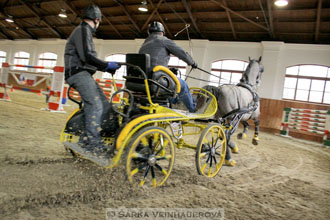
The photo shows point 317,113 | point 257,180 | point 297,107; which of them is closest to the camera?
point 257,180

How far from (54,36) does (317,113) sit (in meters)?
18.6

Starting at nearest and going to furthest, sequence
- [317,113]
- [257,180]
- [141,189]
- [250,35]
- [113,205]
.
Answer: [113,205] < [141,189] < [257,180] < [317,113] < [250,35]

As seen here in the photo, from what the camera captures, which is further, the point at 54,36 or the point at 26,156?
the point at 54,36

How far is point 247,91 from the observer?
4562mm

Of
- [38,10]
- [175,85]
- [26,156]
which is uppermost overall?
[38,10]

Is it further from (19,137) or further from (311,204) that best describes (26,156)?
(311,204)

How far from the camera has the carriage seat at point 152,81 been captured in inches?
96.0

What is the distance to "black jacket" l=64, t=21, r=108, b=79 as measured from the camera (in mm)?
2279

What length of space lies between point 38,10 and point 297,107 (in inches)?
684

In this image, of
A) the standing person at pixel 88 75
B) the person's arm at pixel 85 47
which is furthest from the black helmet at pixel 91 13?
the person's arm at pixel 85 47

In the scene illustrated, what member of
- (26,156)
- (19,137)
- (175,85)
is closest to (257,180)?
(175,85)

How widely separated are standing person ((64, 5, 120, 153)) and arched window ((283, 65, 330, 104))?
1053 centimetres

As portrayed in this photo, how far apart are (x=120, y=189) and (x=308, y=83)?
1087 centimetres

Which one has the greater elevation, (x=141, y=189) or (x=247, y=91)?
(x=247, y=91)
